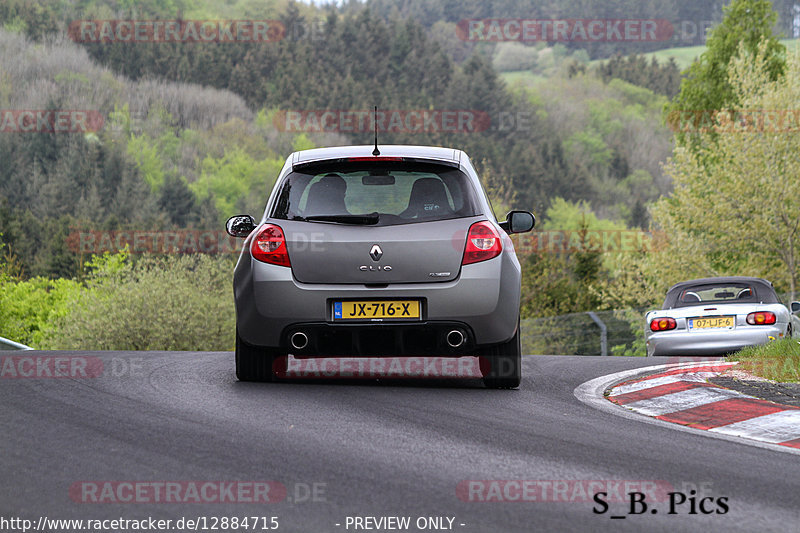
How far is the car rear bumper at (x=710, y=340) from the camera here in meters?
13.9

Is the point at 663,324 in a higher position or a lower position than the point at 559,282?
higher

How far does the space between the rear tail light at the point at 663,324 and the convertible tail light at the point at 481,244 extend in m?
7.52

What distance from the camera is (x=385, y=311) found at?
7605 mm

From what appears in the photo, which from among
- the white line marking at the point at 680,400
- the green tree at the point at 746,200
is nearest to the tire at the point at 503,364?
the white line marking at the point at 680,400

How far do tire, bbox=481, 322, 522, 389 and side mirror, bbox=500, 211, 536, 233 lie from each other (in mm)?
967

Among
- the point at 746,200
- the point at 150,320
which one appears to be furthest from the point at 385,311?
the point at 150,320

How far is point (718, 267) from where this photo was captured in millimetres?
34031

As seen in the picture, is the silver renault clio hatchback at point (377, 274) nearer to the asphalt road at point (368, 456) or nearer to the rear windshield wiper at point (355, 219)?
the rear windshield wiper at point (355, 219)

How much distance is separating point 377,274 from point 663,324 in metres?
8.09

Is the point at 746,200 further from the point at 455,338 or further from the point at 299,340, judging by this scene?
the point at 299,340

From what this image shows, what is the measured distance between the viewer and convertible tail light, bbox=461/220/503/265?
768 centimetres

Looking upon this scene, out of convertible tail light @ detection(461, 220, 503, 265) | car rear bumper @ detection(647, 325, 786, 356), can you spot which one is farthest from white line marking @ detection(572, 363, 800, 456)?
car rear bumper @ detection(647, 325, 786, 356)

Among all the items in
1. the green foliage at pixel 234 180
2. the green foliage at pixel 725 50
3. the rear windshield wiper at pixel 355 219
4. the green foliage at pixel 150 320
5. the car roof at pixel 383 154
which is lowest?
the green foliage at pixel 150 320

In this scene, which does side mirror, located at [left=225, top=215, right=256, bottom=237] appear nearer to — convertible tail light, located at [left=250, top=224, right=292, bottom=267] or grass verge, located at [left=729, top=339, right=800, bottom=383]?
convertible tail light, located at [left=250, top=224, right=292, bottom=267]
